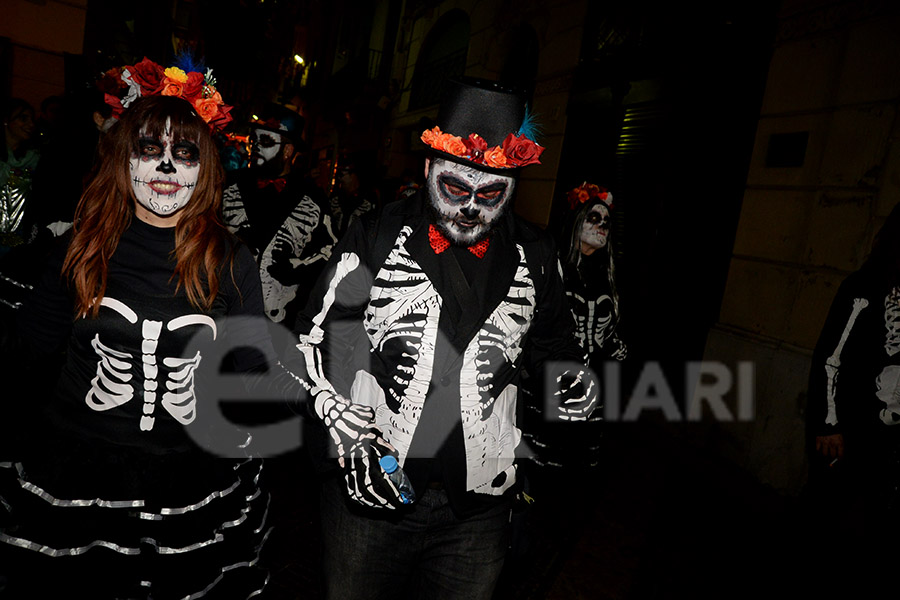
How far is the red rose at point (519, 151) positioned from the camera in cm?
212

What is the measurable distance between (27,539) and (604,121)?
884 centimetres

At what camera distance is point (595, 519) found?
4.75 m

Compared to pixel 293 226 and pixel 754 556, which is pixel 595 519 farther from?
pixel 293 226

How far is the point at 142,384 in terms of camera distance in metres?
2.12

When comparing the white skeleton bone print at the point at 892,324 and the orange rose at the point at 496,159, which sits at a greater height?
the orange rose at the point at 496,159

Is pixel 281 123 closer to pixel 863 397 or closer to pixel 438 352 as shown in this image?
pixel 438 352

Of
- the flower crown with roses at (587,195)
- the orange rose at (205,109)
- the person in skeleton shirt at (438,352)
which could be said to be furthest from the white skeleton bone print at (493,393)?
the flower crown with roses at (587,195)

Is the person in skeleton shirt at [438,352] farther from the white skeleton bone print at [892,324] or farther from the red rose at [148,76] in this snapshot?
the white skeleton bone print at [892,324]

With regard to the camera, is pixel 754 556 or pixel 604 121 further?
pixel 604 121

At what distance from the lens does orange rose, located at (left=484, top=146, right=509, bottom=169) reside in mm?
2109

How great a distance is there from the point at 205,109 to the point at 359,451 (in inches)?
60.7

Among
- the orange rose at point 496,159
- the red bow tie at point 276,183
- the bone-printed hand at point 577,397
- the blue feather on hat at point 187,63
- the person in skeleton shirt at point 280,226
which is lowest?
the bone-printed hand at point 577,397

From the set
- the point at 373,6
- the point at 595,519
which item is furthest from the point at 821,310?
the point at 373,6

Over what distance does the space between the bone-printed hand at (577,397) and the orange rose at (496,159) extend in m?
0.83
